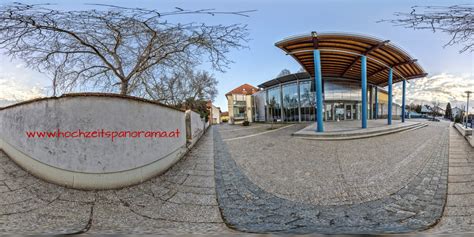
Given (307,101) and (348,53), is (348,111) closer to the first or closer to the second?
(307,101)

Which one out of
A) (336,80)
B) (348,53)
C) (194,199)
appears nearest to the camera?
(194,199)

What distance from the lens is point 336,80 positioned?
19.7 metres

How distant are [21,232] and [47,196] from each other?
81 cm

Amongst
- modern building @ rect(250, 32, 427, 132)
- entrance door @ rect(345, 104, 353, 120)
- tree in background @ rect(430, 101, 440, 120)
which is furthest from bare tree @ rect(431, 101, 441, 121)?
entrance door @ rect(345, 104, 353, 120)

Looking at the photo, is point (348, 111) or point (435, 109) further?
point (435, 109)

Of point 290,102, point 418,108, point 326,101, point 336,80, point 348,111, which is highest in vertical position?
point 336,80

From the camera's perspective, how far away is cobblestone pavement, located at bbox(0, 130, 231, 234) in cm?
250

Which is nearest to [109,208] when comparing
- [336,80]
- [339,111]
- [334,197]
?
[334,197]

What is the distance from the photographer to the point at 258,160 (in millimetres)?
5398

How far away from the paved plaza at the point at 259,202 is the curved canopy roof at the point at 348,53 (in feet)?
21.0

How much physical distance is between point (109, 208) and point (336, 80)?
807 inches

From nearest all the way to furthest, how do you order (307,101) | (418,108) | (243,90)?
(307,101) → (243,90) → (418,108)

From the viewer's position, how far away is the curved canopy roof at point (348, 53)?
9344 millimetres

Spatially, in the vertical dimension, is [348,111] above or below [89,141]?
above
